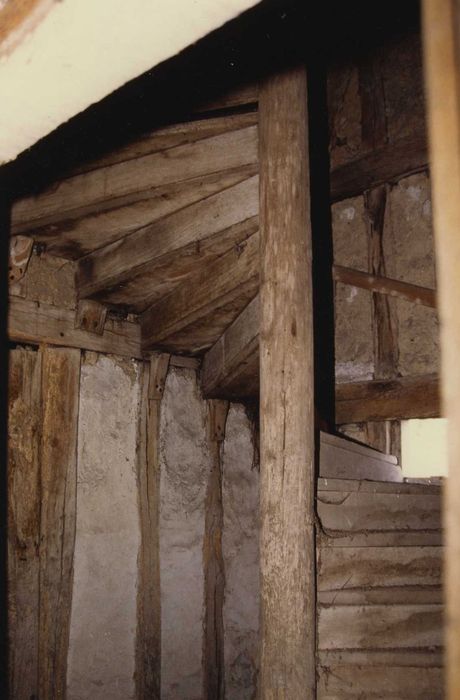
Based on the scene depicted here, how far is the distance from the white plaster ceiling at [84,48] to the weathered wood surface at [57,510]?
7.66 feet

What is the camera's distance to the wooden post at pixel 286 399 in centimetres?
197

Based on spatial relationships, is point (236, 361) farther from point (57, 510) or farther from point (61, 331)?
point (57, 510)

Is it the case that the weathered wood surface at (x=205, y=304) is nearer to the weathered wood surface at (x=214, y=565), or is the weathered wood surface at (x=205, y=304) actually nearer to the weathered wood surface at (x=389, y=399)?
the weathered wood surface at (x=214, y=565)

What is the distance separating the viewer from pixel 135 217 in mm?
3350

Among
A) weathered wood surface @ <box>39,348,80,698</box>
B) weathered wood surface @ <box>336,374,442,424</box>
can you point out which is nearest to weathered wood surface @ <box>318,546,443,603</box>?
weathered wood surface @ <box>336,374,442,424</box>

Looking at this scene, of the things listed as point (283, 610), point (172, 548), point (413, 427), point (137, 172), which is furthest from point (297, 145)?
point (172, 548)

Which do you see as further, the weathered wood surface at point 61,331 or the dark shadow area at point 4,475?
the weathered wood surface at point 61,331

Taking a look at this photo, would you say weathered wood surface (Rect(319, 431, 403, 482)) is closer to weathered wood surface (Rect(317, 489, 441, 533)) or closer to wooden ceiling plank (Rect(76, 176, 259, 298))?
weathered wood surface (Rect(317, 489, 441, 533))

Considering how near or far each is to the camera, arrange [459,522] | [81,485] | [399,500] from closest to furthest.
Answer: [459,522], [399,500], [81,485]

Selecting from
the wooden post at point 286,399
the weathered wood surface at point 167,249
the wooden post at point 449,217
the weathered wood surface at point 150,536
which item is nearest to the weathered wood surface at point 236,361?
the weathered wood surface at point 150,536

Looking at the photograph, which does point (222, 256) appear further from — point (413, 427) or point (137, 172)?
point (413, 427)

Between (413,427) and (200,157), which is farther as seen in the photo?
(413,427)

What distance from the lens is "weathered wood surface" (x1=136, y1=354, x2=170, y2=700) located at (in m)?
3.97

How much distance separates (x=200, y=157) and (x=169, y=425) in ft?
7.06
